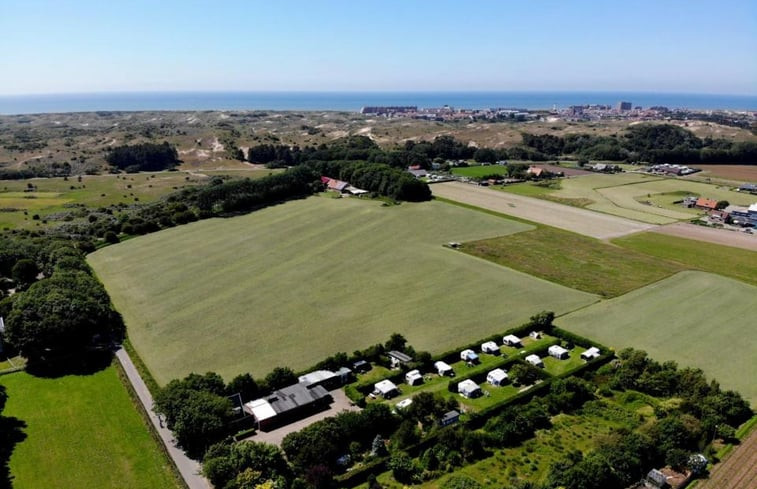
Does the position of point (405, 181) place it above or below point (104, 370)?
above

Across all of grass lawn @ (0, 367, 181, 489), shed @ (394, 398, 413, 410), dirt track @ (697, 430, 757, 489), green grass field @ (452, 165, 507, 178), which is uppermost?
green grass field @ (452, 165, 507, 178)

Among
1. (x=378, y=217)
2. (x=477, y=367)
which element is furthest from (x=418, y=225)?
(x=477, y=367)

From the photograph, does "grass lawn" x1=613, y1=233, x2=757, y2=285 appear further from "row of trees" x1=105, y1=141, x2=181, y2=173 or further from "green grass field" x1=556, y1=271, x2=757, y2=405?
"row of trees" x1=105, y1=141, x2=181, y2=173

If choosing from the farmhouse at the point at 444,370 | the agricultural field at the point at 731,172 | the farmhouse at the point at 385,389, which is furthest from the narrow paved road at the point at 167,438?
the agricultural field at the point at 731,172

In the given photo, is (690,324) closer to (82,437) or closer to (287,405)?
(287,405)

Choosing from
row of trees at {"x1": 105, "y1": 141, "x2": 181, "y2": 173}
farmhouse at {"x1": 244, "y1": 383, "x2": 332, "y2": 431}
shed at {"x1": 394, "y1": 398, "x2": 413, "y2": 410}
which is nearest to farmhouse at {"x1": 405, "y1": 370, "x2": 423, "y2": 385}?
shed at {"x1": 394, "y1": 398, "x2": 413, "y2": 410}

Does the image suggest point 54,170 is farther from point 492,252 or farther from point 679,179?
point 679,179
